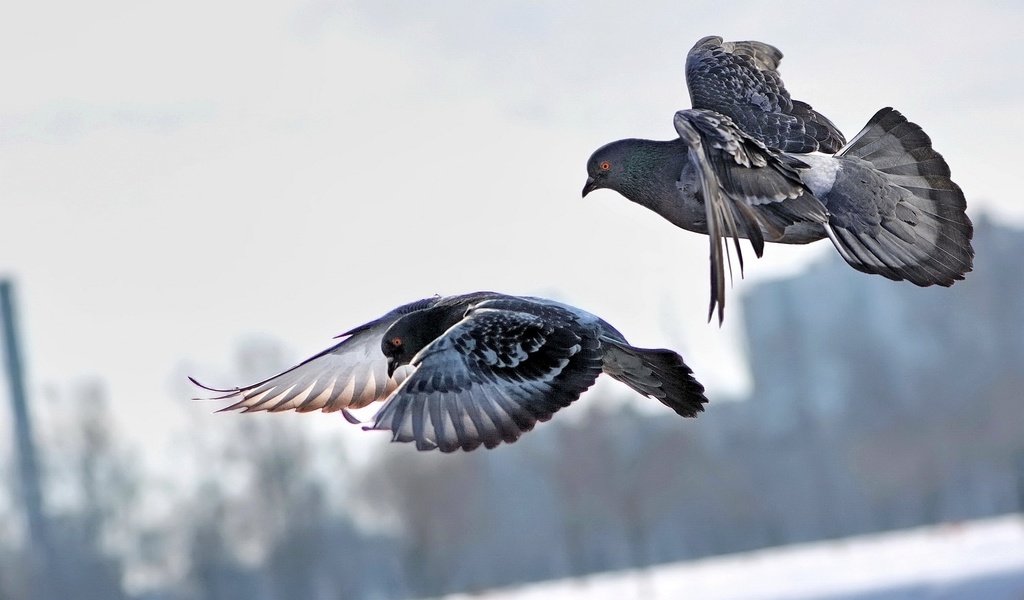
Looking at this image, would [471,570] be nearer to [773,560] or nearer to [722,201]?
[773,560]

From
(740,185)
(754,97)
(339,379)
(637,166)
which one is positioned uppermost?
(754,97)

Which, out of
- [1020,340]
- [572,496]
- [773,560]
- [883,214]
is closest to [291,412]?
[883,214]

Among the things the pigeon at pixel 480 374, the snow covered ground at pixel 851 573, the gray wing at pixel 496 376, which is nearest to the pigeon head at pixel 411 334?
the pigeon at pixel 480 374

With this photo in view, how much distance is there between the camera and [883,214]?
7.19 metres

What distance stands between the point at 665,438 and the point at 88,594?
1996 centimetres

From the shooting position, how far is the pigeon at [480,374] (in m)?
6.43

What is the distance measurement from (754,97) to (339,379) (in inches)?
90.2

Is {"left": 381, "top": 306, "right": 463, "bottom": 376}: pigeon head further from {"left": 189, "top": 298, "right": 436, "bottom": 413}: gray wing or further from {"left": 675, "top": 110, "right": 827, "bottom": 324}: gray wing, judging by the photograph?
{"left": 675, "top": 110, "right": 827, "bottom": 324}: gray wing

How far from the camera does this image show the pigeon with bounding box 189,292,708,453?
6430mm

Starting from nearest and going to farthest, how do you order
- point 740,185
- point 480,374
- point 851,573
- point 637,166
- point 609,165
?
point 740,185 → point 480,374 → point 637,166 → point 609,165 → point 851,573

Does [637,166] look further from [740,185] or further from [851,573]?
[851,573]

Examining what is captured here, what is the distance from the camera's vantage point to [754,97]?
7.99 m

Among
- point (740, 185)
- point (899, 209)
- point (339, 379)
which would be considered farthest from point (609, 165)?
point (339, 379)

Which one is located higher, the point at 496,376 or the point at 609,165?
the point at 609,165
